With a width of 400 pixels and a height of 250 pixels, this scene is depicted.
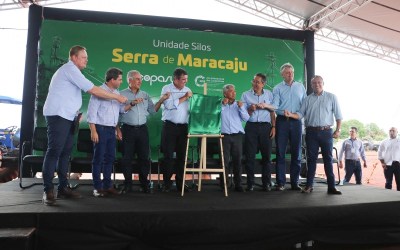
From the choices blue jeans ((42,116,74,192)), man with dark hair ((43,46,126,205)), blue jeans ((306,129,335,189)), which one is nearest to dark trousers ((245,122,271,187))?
blue jeans ((306,129,335,189))

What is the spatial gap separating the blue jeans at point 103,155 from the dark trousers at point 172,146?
2.14ft

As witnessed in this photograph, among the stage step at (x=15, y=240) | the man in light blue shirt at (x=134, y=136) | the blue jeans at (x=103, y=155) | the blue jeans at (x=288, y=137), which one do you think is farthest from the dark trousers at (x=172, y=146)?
the stage step at (x=15, y=240)

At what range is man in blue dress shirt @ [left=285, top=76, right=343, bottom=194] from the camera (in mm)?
3705

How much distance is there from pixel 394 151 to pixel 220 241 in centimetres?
560

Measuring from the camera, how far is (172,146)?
3.78 metres

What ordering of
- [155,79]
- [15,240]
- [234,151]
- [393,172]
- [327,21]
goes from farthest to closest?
[327,21], [393,172], [155,79], [234,151], [15,240]

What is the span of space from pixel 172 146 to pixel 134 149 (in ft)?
1.53

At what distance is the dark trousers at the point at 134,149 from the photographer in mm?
3623

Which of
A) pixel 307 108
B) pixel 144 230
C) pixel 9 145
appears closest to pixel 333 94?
pixel 307 108

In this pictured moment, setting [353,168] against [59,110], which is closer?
[59,110]

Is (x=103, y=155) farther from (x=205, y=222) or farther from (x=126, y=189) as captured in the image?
(x=205, y=222)

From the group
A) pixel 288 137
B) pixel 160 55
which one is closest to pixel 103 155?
pixel 288 137

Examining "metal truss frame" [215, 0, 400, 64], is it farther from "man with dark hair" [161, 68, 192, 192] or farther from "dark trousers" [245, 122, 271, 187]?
"man with dark hair" [161, 68, 192, 192]

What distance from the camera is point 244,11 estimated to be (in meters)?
10.5
